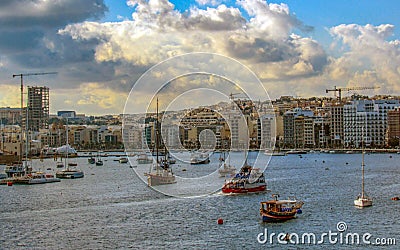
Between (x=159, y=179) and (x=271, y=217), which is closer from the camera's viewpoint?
(x=271, y=217)

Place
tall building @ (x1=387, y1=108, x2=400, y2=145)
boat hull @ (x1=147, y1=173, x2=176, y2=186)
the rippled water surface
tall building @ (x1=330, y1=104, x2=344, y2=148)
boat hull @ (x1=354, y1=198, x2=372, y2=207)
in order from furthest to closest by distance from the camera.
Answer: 1. tall building @ (x1=330, y1=104, x2=344, y2=148)
2. tall building @ (x1=387, y1=108, x2=400, y2=145)
3. boat hull @ (x1=147, y1=173, x2=176, y2=186)
4. boat hull @ (x1=354, y1=198, x2=372, y2=207)
5. the rippled water surface

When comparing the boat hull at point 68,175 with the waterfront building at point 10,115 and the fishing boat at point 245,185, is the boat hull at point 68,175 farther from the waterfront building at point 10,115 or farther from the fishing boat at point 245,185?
the waterfront building at point 10,115

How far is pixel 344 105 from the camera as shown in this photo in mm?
88312

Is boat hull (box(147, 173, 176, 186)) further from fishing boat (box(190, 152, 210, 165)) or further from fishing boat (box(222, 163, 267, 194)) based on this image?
fishing boat (box(190, 152, 210, 165))

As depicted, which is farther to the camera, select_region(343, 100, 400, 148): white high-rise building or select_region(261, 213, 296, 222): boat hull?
select_region(343, 100, 400, 148): white high-rise building

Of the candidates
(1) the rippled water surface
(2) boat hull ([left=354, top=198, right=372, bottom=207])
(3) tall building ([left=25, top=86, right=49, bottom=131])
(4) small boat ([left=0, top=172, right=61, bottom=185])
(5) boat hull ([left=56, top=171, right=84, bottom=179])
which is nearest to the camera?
(1) the rippled water surface

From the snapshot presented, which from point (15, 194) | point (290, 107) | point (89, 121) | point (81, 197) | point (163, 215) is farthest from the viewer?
point (89, 121)

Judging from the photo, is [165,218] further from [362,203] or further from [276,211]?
[362,203]

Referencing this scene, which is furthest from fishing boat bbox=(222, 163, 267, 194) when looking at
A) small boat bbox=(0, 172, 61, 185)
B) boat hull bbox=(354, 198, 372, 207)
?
small boat bbox=(0, 172, 61, 185)

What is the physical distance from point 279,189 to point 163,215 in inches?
366

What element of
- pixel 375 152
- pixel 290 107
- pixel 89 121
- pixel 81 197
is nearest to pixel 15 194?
pixel 81 197

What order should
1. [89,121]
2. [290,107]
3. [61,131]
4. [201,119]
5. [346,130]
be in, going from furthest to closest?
[89,121] → [290,107] → [61,131] → [346,130] → [201,119]

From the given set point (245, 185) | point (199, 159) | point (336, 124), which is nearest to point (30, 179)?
point (245, 185)

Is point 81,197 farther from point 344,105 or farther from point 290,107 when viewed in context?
point 290,107
